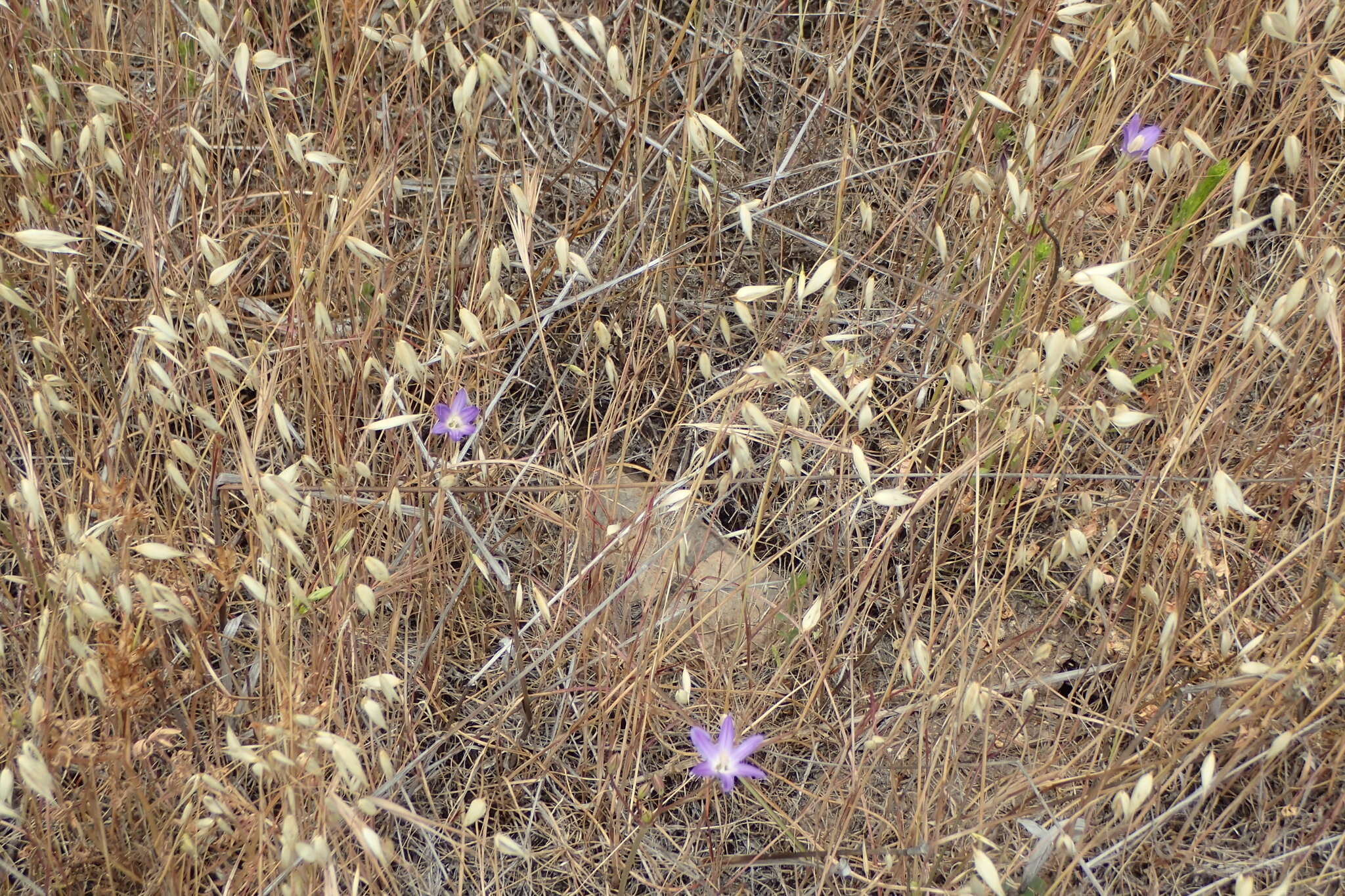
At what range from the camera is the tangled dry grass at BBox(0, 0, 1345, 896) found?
4.81 ft

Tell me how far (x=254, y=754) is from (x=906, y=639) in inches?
33.6

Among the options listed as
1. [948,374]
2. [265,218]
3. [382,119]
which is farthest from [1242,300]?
[265,218]

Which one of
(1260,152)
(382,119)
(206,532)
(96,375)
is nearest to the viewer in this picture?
(206,532)

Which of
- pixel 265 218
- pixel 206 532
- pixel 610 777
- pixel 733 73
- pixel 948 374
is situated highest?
pixel 733 73

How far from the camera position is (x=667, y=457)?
5.32ft

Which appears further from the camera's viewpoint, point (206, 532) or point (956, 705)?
point (206, 532)

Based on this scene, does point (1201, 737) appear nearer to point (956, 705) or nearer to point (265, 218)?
point (956, 705)

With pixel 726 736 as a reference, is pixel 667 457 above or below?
above

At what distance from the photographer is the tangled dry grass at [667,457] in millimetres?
1465

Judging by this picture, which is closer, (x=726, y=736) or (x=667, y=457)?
(x=726, y=736)

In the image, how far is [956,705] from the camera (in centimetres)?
153

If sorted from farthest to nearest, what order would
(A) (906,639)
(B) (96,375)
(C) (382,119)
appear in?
(C) (382,119) < (B) (96,375) < (A) (906,639)

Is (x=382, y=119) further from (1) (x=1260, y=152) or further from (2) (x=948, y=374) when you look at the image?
(1) (x=1260, y=152)

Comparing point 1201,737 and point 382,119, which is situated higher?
point 382,119
